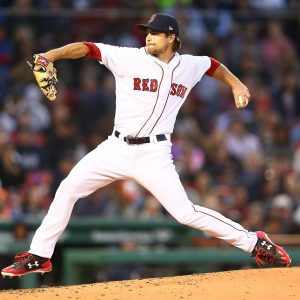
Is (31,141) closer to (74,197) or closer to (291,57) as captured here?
(291,57)

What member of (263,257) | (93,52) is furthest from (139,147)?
(263,257)

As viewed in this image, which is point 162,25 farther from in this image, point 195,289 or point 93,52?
point 195,289

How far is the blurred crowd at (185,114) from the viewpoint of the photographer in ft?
36.9

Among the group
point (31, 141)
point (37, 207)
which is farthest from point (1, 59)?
point (37, 207)

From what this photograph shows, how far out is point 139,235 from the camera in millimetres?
10453

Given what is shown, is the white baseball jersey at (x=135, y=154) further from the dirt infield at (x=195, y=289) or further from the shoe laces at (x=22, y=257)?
the dirt infield at (x=195, y=289)

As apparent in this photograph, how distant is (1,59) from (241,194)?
3.59 metres

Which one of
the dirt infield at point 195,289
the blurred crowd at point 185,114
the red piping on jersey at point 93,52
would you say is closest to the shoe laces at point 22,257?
the dirt infield at point 195,289

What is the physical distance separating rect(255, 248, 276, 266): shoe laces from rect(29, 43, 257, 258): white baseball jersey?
1.35ft

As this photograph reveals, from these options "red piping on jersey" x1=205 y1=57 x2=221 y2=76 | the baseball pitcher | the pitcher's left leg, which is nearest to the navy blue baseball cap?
the baseball pitcher

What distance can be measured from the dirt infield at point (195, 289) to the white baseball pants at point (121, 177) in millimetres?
373

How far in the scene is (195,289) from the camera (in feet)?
21.9

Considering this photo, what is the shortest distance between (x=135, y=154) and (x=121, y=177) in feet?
0.63

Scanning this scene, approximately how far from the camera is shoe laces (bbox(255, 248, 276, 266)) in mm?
7145
